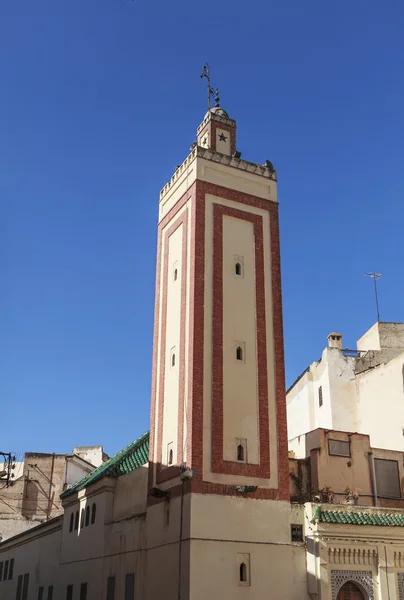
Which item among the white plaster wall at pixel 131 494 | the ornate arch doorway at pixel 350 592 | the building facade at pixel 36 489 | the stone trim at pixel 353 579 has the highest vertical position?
the building facade at pixel 36 489

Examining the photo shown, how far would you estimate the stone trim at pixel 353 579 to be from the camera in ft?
73.5

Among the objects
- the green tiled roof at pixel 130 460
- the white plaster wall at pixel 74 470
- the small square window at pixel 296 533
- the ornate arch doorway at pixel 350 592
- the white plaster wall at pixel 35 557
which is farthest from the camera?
the white plaster wall at pixel 74 470

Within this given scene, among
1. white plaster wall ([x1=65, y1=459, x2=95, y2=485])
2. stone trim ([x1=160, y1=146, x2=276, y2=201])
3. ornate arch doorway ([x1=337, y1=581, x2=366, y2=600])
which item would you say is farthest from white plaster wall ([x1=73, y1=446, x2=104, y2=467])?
ornate arch doorway ([x1=337, y1=581, x2=366, y2=600])

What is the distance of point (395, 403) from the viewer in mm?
33625

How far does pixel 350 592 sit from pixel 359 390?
15.4 metres

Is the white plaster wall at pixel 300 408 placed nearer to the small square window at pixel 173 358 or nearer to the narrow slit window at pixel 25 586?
the small square window at pixel 173 358

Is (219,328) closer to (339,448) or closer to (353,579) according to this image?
(339,448)

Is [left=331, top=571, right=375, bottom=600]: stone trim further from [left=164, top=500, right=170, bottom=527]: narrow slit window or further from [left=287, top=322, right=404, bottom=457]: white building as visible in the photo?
[left=287, top=322, right=404, bottom=457]: white building

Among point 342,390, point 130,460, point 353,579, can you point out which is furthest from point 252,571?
point 342,390

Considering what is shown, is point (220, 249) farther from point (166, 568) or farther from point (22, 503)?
point (22, 503)

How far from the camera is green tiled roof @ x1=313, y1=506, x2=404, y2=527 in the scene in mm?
22891

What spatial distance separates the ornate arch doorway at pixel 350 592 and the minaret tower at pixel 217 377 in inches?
81.4

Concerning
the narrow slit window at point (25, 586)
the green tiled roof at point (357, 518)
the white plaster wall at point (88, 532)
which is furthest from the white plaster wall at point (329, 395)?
the narrow slit window at point (25, 586)

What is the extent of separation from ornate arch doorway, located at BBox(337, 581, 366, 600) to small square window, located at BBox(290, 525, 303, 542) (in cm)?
192
